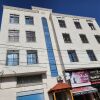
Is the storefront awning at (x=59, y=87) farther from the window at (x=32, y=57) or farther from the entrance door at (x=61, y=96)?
the window at (x=32, y=57)

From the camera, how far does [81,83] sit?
1625 cm

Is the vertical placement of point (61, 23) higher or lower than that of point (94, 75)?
higher

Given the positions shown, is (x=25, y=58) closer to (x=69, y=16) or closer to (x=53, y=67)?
(x=53, y=67)

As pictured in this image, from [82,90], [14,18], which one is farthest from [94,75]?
[14,18]

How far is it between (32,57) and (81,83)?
6845mm

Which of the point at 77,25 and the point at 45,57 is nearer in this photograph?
the point at 45,57

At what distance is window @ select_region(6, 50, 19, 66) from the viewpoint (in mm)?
15602

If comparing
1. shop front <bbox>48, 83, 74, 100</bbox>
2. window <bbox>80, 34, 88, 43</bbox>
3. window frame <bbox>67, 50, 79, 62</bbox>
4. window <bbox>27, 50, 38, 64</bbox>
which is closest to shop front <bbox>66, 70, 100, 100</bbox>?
shop front <bbox>48, 83, 74, 100</bbox>

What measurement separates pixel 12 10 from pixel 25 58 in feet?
29.1

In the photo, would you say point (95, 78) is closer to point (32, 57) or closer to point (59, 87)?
point (59, 87)

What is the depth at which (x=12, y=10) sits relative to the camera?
20.6m

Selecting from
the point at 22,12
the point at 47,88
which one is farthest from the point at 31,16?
the point at 47,88

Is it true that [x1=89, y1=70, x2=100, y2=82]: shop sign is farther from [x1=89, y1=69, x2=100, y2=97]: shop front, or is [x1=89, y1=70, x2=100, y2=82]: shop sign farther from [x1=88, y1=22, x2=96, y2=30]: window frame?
[x1=88, y1=22, x2=96, y2=30]: window frame

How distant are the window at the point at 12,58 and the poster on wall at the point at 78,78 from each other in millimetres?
6424
